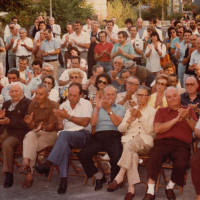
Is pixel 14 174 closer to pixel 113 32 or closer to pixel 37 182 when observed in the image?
pixel 37 182

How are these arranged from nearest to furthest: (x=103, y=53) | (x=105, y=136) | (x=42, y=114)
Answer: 1. (x=105, y=136)
2. (x=42, y=114)
3. (x=103, y=53)

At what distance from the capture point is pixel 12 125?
7434mm

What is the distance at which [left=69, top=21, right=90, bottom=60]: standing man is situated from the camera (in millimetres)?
13344

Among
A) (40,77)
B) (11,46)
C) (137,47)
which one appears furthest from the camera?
(11,46)

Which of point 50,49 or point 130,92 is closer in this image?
point 130,92

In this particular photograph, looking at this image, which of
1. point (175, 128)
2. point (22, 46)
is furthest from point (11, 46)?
point (175, 128)

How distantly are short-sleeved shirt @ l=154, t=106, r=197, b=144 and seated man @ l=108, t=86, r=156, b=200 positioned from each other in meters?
0.17

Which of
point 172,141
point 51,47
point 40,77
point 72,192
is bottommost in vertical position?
point 72,192

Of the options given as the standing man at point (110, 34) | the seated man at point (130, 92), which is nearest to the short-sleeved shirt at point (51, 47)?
the standing man at point (110, 34)

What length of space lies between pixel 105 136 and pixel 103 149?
204 millimetres

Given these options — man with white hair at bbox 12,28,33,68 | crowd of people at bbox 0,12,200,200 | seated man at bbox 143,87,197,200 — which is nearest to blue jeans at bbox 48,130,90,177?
crowd of people at bbox 0,12,200,200

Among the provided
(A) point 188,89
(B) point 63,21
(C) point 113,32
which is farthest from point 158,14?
(A) point 188,89

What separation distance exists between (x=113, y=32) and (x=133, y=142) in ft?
25.4

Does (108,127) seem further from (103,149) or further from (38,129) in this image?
(38,129)
